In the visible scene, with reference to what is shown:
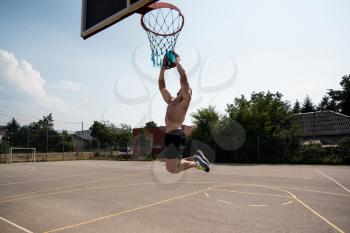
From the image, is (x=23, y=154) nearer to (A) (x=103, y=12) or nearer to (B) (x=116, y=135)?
(B) (x=116, y=135)

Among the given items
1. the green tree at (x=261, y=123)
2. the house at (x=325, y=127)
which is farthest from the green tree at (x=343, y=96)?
the green tree at (x=261, y=123)

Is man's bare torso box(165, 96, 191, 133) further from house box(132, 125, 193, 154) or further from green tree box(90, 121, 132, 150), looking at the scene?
green tree box(90, 121, 132, 150)

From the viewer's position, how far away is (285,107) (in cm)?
3469

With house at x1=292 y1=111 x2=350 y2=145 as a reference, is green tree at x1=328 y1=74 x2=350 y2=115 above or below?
above

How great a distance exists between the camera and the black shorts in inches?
230

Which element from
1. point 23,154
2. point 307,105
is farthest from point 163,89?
point 307,105

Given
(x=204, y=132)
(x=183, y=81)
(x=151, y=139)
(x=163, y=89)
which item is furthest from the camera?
(x=151, y=139)

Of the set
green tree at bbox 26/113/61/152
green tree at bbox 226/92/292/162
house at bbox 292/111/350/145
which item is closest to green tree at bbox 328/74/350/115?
house at bbox 292/111/350/145

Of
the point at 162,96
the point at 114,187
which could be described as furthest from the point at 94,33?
the point at 114,187

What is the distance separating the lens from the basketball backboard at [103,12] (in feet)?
19.1

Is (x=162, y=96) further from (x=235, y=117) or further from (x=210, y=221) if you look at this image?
(x=235, y=117)

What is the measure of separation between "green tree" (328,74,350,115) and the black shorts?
53108 mm

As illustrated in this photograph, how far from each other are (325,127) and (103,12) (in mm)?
38542

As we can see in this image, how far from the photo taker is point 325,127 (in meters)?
38.3
